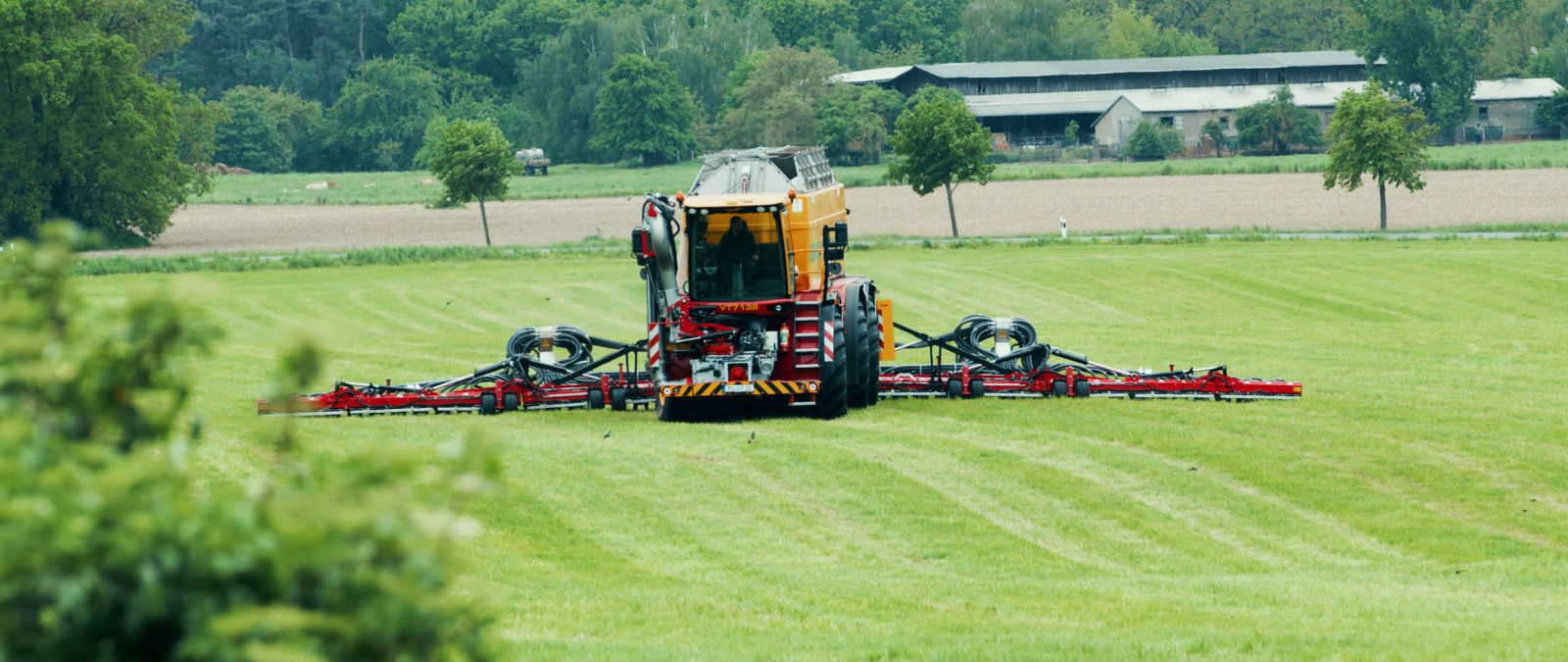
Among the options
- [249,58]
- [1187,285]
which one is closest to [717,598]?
[1187,285]

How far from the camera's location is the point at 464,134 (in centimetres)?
5975

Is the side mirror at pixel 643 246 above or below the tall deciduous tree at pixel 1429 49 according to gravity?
below

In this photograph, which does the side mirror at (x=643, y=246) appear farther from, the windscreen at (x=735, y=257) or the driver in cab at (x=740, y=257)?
the driver in cab at (x=740, y=257)

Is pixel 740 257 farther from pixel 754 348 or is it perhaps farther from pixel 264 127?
Result: pixel 264 127

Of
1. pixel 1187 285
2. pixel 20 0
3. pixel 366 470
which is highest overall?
pixel 20 0

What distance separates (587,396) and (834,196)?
4.25 meters

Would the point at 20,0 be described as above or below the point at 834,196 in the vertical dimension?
above

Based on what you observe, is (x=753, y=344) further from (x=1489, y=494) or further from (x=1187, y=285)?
(x=1187, y=285)

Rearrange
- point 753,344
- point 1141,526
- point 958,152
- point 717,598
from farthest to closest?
point 958,152
point 753,344
point 1141,526
point 717,598

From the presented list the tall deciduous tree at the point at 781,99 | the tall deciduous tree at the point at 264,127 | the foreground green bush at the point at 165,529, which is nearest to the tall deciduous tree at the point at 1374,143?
the tall deciduous tree at the point at 781,99

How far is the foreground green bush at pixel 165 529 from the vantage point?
3.83m

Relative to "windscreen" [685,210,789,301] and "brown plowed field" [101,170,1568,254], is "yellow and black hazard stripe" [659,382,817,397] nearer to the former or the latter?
"windscreen" [685,210,789,301]

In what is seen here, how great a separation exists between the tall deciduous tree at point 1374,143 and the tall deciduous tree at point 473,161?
2620cm

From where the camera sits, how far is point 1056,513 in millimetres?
15266
